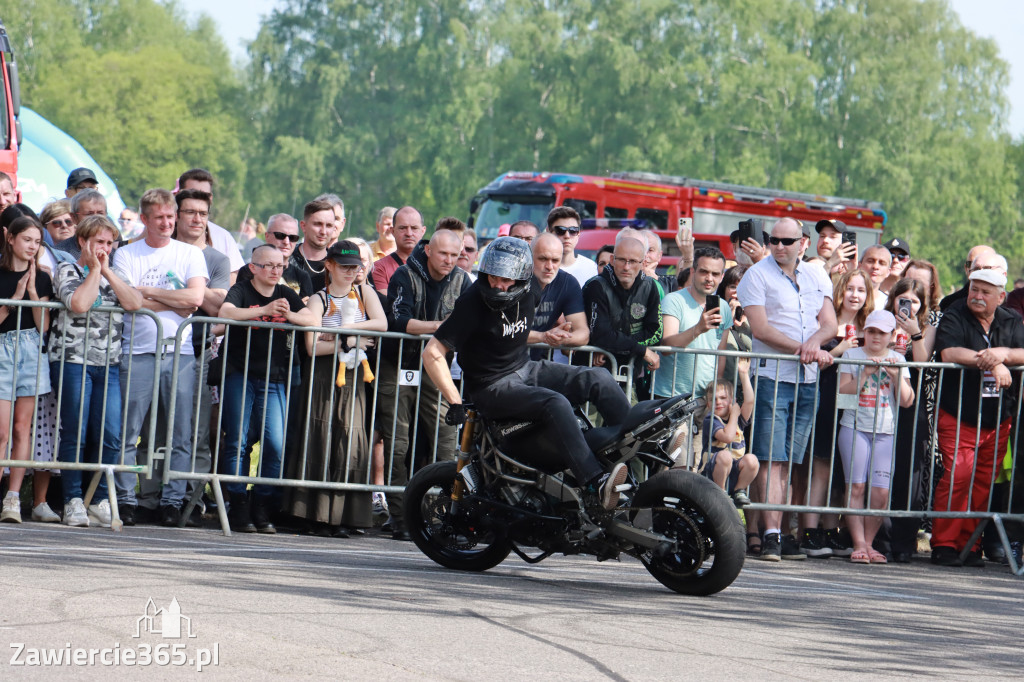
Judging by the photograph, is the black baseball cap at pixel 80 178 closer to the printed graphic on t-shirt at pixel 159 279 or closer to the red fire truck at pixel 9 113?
the printed graphic on t-shirt at pixel 159 279

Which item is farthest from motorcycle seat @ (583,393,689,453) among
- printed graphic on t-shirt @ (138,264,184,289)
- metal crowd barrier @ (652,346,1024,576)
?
printed graphic on t-shirt @ (138,264,184,289)

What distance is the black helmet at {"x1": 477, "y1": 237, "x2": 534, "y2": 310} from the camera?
802 cm

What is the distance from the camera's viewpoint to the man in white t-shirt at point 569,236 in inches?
463

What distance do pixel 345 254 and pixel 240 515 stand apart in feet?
6.18

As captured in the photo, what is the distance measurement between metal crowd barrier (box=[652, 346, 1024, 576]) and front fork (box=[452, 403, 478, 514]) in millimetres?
2253

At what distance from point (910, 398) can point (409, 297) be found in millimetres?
3610

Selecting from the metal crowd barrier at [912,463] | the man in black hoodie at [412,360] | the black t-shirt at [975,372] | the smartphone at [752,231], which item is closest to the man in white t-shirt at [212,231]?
the man in black hoodie at [412,360]

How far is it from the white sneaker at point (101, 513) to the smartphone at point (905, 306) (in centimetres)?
570

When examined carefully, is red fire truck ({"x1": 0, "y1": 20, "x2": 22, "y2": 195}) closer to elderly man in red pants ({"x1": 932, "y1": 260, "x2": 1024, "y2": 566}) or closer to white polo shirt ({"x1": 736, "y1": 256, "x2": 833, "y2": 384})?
white polo shirt ({"x1": 736, "y1": 256, "x2": 833, "y2": 384})

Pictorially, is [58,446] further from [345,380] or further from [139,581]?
[139,581]

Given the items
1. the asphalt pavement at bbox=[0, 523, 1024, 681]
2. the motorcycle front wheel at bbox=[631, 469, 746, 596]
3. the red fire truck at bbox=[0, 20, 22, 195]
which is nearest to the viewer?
the asphalt pavement at bbox=[0, 523, 1024, 681]

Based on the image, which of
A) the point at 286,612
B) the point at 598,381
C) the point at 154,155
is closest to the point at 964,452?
the point at 598,381

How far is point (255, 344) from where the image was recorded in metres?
9.93

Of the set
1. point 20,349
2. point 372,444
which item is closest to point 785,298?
point 372,444
